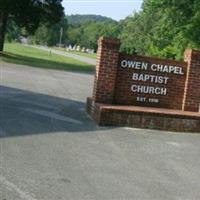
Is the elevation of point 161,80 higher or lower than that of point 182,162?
higher

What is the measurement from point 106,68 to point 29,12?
104ft

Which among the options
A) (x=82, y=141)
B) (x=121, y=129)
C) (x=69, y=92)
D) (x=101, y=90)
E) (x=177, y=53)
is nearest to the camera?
(x=82, y=141)

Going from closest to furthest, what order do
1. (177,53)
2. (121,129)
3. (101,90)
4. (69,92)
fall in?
(121,129)
(101,90)
(69,92)
(177,53)

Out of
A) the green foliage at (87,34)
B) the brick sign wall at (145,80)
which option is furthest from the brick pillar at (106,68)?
the green foliage at (87,34)

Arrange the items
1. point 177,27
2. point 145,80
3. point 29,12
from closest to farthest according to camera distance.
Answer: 1. point 145,80
2. point 29,12
3. point 177,27

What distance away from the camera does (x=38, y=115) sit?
46.1ft

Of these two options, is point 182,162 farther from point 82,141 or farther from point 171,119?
point 171,119

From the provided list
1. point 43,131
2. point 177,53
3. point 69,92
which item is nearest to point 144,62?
point 43,131

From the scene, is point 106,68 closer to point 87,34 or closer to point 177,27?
point 177,27

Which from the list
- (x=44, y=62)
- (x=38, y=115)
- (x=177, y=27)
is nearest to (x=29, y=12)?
(x=44, y=62)

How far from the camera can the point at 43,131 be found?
1204 centimetres

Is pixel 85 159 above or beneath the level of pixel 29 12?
beneath

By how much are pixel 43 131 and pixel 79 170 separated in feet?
9.92

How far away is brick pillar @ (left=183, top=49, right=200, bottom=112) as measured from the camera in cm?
1532
